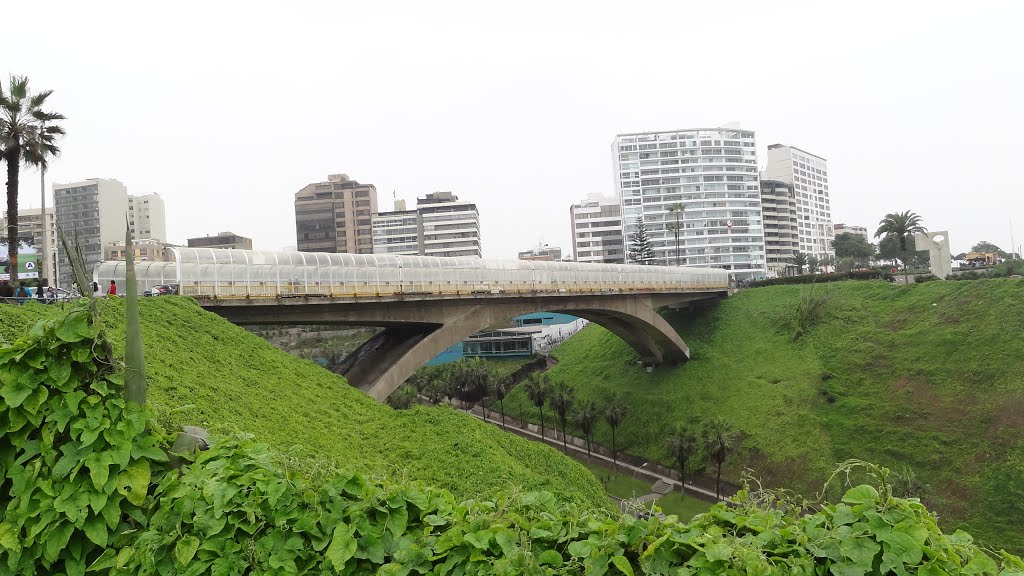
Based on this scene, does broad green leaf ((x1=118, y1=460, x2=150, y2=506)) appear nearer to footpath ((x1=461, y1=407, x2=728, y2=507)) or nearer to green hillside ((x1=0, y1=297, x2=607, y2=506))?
green hillside ((x1=0, y1=297, x2=607, y2=506))

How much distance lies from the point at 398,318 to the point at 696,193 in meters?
92.2

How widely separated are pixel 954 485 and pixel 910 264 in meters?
85.5

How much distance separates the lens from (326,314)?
22.2 m

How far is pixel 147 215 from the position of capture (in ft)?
370

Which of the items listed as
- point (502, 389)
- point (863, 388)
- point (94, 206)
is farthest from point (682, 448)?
point (94, 206)

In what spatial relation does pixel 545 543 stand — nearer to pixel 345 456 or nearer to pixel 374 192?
pixel 345 456

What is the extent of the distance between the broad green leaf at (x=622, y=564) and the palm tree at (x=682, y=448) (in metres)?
31.4

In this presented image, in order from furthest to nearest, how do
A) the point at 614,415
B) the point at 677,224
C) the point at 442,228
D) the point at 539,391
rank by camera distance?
the point at 442,228 → the point at 677,224 → the point at 539,391 → the point at 614,415

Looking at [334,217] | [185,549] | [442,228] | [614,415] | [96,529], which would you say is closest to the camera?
[185,549]

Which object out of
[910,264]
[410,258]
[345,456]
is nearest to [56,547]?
[345,456]

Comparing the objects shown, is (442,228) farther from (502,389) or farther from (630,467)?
(630,467)

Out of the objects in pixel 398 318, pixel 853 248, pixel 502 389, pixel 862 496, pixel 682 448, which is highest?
pixel 853 248

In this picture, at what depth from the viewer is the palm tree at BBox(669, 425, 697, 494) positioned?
1323 inches

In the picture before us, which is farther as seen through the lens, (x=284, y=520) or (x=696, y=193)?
(x=696, y=193)
